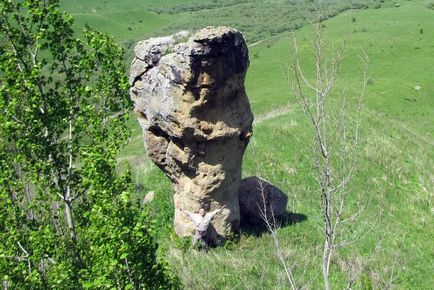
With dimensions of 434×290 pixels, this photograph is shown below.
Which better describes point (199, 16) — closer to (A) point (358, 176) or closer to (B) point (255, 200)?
(A) point (358, 176)

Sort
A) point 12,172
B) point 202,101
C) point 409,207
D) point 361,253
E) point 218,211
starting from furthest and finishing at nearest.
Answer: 1. point 409,207
2. point 361,253
3. point 218,211
4. point 202,101
5. point 12,172

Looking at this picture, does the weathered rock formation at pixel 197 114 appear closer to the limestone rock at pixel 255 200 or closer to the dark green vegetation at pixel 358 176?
the limestone rock at pixel 255 200

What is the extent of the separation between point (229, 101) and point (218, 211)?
155 inches

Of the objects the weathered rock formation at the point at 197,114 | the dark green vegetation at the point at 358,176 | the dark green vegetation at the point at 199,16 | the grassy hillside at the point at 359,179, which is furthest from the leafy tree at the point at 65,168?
the dark green vegetation at the point at 199,16

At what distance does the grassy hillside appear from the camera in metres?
16.3

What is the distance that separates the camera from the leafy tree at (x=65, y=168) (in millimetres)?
8883

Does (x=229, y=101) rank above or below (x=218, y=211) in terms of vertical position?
above

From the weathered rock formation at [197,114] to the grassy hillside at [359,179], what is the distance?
1.52m

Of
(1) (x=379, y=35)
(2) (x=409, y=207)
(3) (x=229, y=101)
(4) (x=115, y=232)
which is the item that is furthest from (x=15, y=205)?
(1) (x=379, y=35)

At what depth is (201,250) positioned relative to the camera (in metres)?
17.6

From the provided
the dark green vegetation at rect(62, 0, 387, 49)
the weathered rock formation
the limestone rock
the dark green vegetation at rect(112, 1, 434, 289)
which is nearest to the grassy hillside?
the dark green vegetation at rect(112, 1, 434, 289)

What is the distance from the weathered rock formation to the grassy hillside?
4.99 ft

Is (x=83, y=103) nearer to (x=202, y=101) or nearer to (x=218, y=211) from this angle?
(x=202, y=101)

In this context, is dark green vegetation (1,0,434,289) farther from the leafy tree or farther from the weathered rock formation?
the weathered rock formation
